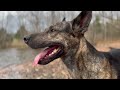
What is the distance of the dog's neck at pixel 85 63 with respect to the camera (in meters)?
4.01

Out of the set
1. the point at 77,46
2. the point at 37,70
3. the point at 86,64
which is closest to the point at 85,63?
the point at 86,64

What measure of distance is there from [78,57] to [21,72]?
388 cm

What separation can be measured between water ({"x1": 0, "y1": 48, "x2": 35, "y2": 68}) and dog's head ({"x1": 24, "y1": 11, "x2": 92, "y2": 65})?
11.3 ft

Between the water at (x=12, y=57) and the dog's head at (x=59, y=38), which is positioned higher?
the dog's head at (x=59, y=38)

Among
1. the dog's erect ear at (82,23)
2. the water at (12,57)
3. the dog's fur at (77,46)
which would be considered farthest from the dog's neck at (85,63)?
the water at (12,57)

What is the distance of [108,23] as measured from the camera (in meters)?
8.58

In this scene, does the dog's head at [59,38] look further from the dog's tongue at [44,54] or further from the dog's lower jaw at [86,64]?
the dog's lower jaw at [86,64]

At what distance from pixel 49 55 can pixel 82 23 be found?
62 cm

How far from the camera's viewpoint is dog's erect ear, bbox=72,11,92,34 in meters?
4.01

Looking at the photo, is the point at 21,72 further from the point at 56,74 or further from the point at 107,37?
the point at 107,37

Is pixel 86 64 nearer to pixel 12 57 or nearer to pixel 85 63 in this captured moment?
pixel 85 63
